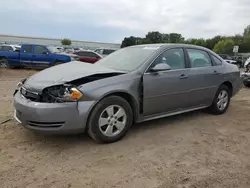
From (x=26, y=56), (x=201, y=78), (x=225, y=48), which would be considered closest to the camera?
(x=201, y=78)

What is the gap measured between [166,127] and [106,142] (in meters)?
1.39

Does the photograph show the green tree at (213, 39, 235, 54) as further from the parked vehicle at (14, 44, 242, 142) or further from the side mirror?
the side mirror

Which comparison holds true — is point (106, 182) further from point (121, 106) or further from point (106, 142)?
point (121, 106)

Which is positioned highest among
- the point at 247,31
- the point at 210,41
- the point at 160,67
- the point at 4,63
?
the point at 247,31

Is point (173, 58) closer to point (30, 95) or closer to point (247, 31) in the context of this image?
point (30, 95)

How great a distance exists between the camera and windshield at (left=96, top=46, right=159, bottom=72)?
454 centimetres

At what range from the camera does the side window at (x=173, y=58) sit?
15.4ft

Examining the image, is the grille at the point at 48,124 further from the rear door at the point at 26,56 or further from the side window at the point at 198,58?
the rear door at the point at 26,56

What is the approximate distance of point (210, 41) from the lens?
233 feet

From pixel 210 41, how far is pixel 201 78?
70.5 meters

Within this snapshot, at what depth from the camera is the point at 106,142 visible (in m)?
3.99

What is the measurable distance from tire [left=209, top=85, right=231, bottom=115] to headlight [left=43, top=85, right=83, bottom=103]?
3301 mm

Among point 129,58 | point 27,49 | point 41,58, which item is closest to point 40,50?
point 41,58

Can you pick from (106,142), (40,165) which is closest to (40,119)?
(40,165)
